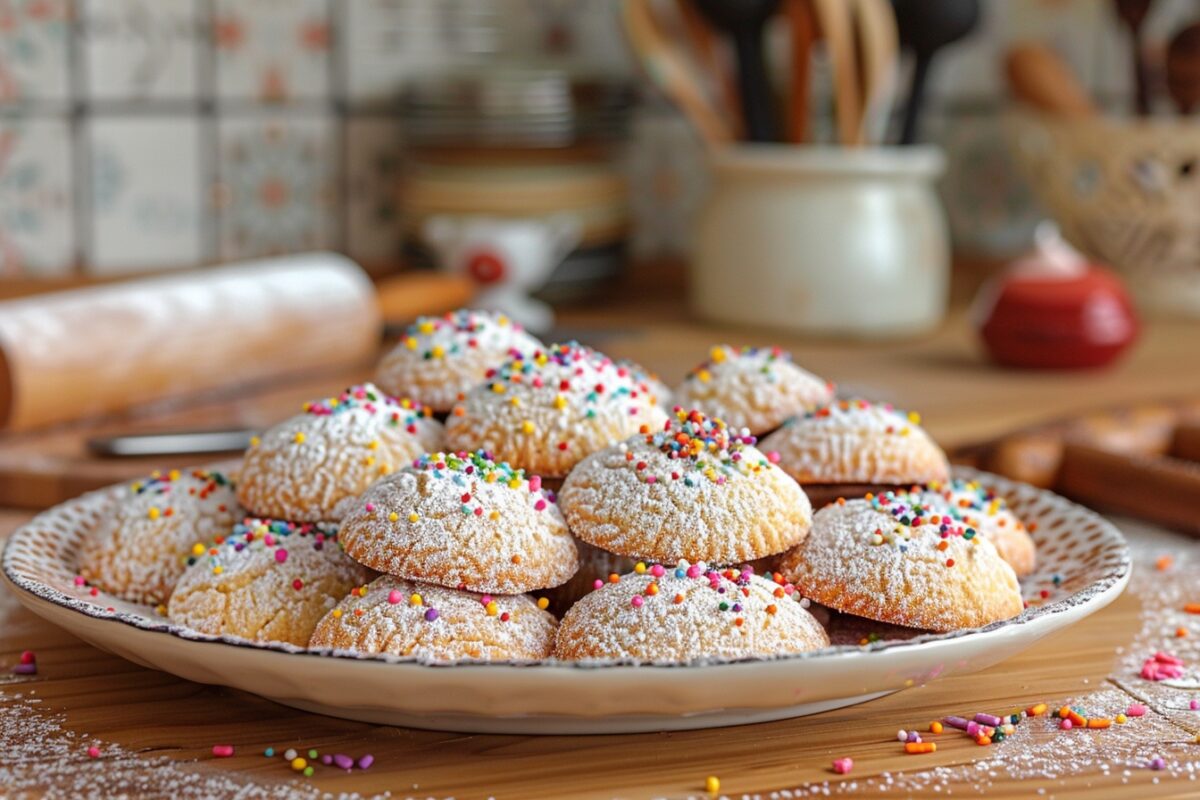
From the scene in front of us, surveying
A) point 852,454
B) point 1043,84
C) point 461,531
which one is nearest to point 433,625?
point 461,531

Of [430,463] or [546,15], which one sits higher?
[546,15]

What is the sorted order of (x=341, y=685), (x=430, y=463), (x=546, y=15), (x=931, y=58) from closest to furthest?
(x=341, y=685) < (x=430, y=463) < (x=931, y=58) < (x=546, y=15)

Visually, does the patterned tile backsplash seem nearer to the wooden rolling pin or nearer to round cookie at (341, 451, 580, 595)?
the wooden rolling pin

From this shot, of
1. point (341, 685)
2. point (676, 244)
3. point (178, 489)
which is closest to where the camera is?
point (341, 685)

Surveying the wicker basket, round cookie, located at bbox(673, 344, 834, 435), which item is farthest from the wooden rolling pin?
the wicker basket

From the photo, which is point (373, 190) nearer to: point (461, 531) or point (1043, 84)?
point (1043, 84)

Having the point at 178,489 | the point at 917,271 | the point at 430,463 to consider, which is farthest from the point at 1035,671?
the point at 917,271

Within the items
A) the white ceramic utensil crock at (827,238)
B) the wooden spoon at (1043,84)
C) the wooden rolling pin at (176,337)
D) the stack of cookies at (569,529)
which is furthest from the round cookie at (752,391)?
the wooden spoon at (1043,84)

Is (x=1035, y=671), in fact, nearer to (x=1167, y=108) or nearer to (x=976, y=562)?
(x=976, y=562)
